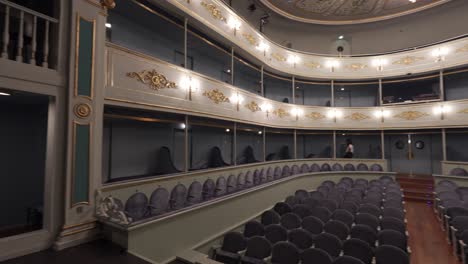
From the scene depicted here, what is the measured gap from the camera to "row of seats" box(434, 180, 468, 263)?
4.26 meters

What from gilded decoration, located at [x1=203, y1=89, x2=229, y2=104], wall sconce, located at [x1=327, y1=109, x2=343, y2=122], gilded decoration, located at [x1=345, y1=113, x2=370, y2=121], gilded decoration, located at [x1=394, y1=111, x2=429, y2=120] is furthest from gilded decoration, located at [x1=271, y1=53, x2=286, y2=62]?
gilded decoration, located at [x1=394, y1=111, x2=429, y2=120]

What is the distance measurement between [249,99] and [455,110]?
9.13 m

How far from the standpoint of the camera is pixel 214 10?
7.21 meters

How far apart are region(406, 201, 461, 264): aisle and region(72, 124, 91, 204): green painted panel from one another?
597cm

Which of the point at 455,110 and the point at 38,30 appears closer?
the point at 38,30

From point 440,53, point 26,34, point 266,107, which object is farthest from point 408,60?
point 26,34

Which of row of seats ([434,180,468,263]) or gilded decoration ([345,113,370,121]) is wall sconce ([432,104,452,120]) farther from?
row of seats ([434,180,468,263])

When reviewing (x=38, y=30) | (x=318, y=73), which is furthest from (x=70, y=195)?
(x=318, y=73)

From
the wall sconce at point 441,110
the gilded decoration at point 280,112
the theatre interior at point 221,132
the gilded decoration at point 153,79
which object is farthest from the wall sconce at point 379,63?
the gilded decoration at point 153,79

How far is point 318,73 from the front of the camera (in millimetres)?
12750

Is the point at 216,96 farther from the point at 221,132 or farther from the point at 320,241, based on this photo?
the point at 320,241

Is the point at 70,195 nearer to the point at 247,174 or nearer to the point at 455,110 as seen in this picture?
the point at 247,174

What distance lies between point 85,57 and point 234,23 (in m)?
5.75

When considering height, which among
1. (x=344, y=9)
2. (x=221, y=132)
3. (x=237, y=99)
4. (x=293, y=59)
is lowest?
(x=221, y=132)
